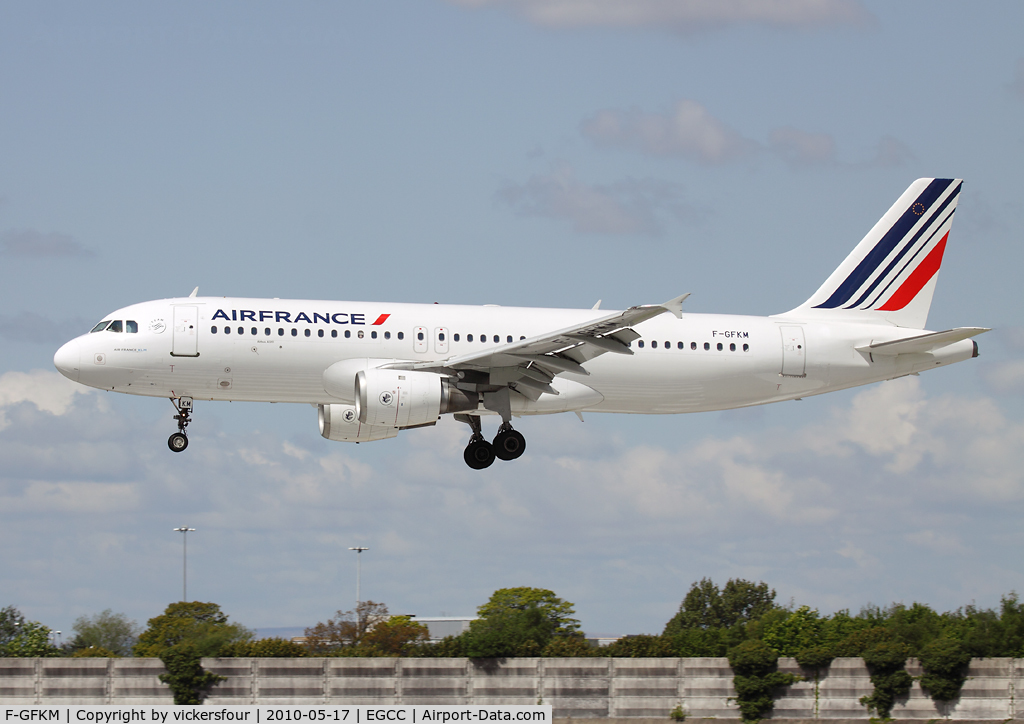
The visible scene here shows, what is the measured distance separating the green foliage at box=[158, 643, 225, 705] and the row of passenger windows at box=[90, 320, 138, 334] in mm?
34306

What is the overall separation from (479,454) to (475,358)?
4887mm

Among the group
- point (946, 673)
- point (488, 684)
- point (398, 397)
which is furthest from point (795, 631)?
point (398, 397)

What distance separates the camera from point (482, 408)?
1618 inches

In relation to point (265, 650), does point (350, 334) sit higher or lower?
higher

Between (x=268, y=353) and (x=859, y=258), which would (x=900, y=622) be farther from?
(x=268, y=353)

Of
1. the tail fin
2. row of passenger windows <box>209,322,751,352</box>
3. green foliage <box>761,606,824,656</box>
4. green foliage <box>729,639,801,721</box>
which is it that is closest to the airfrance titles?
row of passenger windows <box>209,322,751,352</box>

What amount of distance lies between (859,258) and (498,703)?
32755 mm

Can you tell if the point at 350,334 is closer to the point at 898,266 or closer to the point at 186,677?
the point at 898,266

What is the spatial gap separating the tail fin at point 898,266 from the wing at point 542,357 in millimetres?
10989

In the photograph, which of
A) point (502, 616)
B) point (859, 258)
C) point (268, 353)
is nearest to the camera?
point (268, 353)

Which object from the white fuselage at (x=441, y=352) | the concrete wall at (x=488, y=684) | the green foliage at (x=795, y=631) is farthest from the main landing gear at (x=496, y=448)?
the green foliage at (x=795, y=631)

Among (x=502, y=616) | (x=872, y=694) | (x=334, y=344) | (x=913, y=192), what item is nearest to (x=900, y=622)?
(x=872, y=694)

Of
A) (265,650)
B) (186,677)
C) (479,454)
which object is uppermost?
(479,454)

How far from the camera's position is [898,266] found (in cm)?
4838
